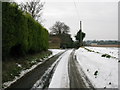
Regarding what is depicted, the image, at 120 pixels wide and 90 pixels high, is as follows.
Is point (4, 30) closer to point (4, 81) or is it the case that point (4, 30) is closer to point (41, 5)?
point (4, 81)

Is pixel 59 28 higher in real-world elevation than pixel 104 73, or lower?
higher

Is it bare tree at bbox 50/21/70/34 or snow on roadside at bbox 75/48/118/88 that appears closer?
snow on roadside at bbox 75/48/118/88

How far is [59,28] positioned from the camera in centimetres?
7906

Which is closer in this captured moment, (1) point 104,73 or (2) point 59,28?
(1) point 104,73

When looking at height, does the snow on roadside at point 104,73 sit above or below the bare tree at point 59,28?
below

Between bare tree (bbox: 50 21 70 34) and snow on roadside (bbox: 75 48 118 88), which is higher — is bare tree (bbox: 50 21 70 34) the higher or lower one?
the higher one

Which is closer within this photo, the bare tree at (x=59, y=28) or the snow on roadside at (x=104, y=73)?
the snow on roadside at (x=104, y=73)

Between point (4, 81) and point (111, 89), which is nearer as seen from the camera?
point (111, 89)

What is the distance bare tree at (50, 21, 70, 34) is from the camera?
7862 centimetres

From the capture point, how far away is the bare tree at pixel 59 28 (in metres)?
78.6

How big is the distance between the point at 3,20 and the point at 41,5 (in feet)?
99.0

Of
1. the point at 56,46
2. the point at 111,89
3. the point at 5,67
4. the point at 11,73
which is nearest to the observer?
the point at 111,89

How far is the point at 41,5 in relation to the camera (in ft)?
125

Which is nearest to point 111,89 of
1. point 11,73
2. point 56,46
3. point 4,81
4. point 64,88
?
point 64,88
